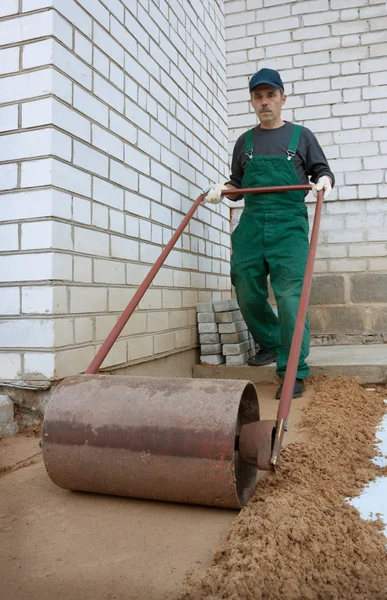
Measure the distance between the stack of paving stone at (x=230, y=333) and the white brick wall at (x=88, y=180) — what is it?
0.77 feet

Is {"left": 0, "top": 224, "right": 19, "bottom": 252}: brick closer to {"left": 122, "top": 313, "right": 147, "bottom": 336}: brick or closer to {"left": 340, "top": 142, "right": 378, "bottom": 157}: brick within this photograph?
{"left": 122, "top": 313, "right": 147, "bottom": 336}: brick

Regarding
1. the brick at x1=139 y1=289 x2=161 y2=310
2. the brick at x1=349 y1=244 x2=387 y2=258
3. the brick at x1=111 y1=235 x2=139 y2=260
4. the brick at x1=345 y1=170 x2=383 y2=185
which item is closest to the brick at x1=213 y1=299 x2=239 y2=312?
the brick at x1=139 y1=289 x2=161 y2=310

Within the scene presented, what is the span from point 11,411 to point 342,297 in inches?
151

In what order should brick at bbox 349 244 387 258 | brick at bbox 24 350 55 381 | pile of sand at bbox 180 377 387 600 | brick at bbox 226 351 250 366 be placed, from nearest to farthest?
pile of sand at bbox 180 377 387 600, brick at bbox 24 350 55 381, brick at bbox 226 351 250 366, brick at bbox 349 244 387 258

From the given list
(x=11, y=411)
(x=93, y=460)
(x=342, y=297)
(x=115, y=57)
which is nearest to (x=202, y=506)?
(x=93, y=460)

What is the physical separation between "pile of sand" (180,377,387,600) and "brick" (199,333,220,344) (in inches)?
75.3

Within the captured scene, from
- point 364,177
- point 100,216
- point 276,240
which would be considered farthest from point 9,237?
point 364,177

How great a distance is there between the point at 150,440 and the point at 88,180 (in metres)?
1.53

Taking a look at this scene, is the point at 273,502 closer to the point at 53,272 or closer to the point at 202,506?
the point at 202,506

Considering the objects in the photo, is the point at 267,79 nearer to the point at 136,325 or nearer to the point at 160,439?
the point at 136,325

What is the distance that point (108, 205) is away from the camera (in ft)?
9.12

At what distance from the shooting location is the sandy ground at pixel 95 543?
120 cm

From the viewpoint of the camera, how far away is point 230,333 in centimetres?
389

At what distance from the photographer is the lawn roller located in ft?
4.97
